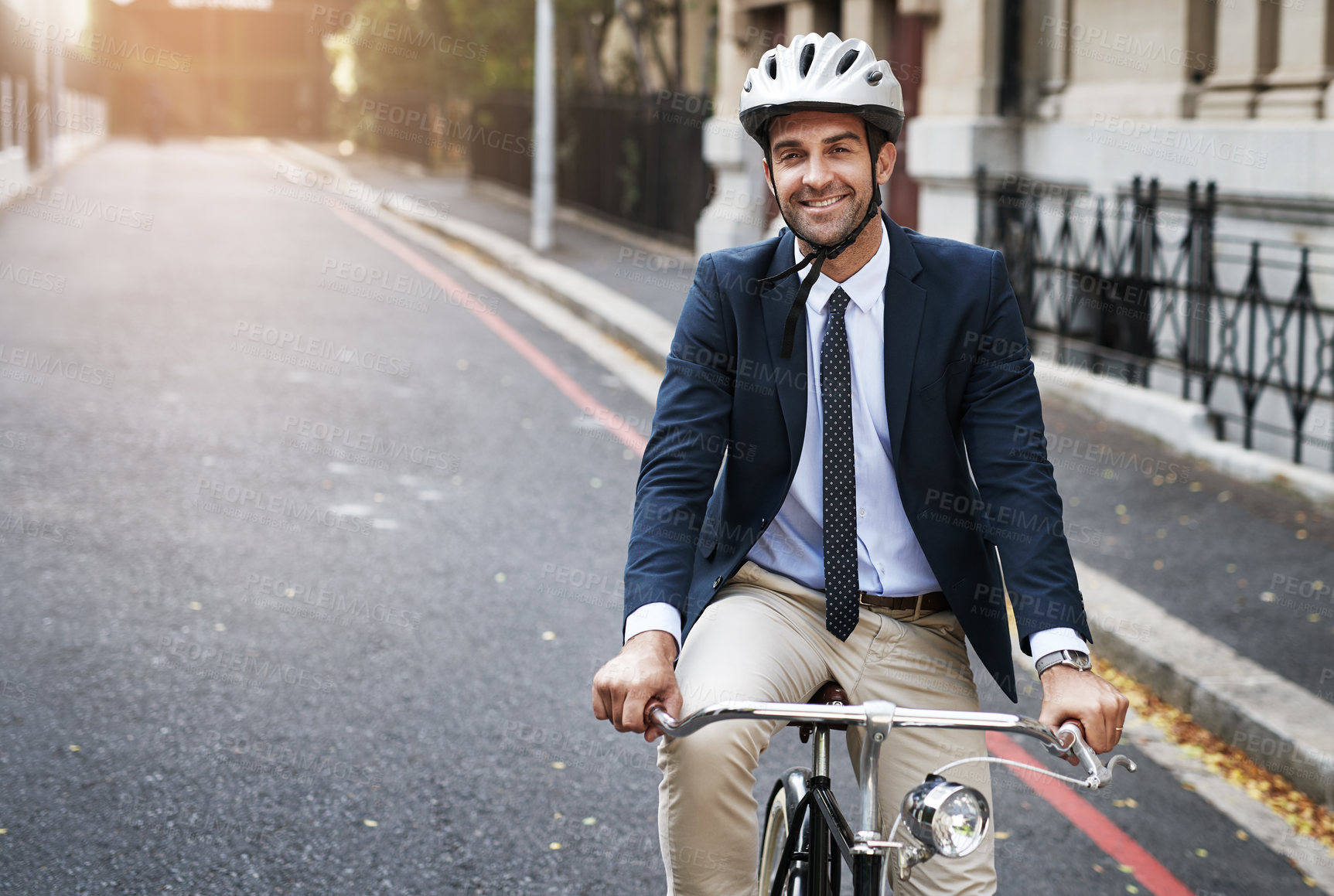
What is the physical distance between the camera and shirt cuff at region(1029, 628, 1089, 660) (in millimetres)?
2426

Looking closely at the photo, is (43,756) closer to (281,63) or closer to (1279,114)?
(1279,114)

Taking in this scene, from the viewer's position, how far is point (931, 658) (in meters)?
2.81

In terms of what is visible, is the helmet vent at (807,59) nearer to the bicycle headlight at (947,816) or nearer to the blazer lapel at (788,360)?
the blazer lapel at (788,360)

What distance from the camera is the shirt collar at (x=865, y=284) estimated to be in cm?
278

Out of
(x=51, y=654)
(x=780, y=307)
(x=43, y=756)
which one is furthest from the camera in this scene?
(x=51, y=654)

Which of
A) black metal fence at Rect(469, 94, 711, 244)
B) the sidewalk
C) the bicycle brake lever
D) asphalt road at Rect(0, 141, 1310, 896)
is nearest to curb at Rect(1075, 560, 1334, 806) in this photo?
the sidewalk

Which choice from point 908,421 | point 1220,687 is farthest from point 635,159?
point 908,421

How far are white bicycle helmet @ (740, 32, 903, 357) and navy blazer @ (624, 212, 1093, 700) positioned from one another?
4.7 inches

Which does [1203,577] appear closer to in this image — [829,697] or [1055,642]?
[829,697]

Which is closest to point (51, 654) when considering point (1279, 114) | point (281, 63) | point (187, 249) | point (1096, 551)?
point (1096, 551)

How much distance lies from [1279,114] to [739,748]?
27.2 feet

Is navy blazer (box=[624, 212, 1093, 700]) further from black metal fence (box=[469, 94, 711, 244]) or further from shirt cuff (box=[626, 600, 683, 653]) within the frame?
black metal fence (box=[469, 94, 711, 244])

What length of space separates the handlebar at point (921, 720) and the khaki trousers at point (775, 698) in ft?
0.54

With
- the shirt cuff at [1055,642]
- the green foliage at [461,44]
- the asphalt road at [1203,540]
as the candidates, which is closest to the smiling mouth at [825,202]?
the shirt cuff at [1055,642]
